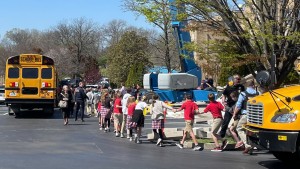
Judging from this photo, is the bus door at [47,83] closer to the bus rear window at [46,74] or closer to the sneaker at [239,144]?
the bus rear window at [46,74]

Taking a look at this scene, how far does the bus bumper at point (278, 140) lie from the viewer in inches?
370

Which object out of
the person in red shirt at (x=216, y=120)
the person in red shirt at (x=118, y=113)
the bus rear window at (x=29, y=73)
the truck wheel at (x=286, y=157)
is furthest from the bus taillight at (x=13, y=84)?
the truck wheel at (x=286, y=157)

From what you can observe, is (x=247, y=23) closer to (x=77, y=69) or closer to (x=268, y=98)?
(x=268, y=98)

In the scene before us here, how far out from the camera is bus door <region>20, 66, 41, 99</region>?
24719 mm

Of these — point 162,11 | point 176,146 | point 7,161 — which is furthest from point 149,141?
point 7,161

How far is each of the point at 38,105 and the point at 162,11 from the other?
12.4m

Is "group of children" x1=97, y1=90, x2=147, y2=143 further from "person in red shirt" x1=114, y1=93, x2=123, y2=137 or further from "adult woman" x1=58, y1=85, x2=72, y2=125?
"adult woman" x1=58, y1=85, x2=72, y2=125

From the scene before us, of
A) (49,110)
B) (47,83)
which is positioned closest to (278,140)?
(47,83)

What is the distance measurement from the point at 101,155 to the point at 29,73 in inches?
535

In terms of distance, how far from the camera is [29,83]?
81.3ft

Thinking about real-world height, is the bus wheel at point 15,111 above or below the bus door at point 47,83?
below

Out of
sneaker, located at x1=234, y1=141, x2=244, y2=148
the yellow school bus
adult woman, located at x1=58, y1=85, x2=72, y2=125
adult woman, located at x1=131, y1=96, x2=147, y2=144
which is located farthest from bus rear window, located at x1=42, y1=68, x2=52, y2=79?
sneaker, located at x1=234, y1=141, x2=244, y2=148

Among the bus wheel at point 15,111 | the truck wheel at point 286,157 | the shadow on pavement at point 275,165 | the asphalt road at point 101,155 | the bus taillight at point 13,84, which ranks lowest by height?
the shadow on pavement at point 275,165

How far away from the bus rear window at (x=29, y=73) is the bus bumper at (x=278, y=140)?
16.6 metres
